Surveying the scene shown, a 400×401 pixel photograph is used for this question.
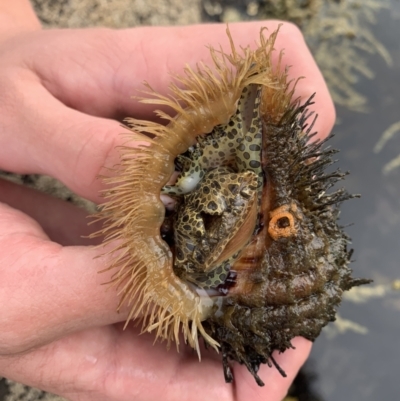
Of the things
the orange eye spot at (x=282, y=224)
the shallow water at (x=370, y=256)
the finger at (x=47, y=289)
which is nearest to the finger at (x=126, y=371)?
the finger at (x=47, y=289)

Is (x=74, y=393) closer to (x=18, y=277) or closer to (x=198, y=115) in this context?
(x=18, y=277)

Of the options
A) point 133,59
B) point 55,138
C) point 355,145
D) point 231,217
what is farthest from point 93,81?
point 355,145

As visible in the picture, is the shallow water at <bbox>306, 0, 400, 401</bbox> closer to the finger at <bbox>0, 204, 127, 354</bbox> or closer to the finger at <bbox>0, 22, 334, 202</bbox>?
the finger at <bbox>0, 22, 334, 202</bbox>

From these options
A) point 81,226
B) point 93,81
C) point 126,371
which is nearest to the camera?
point 126,371

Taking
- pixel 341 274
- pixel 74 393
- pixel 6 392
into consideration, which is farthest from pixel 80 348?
pixel 341 274

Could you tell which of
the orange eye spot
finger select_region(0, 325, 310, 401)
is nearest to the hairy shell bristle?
the orange eye spot

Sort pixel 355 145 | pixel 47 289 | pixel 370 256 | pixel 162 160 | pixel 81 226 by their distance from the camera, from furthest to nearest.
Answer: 1. pixel 355 145
2. pixel 370 256
3. pixel 81 226
4. pixel 47 289
5. pixel 162 160

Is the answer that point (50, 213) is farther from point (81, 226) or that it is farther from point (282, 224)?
point (282, 224)
